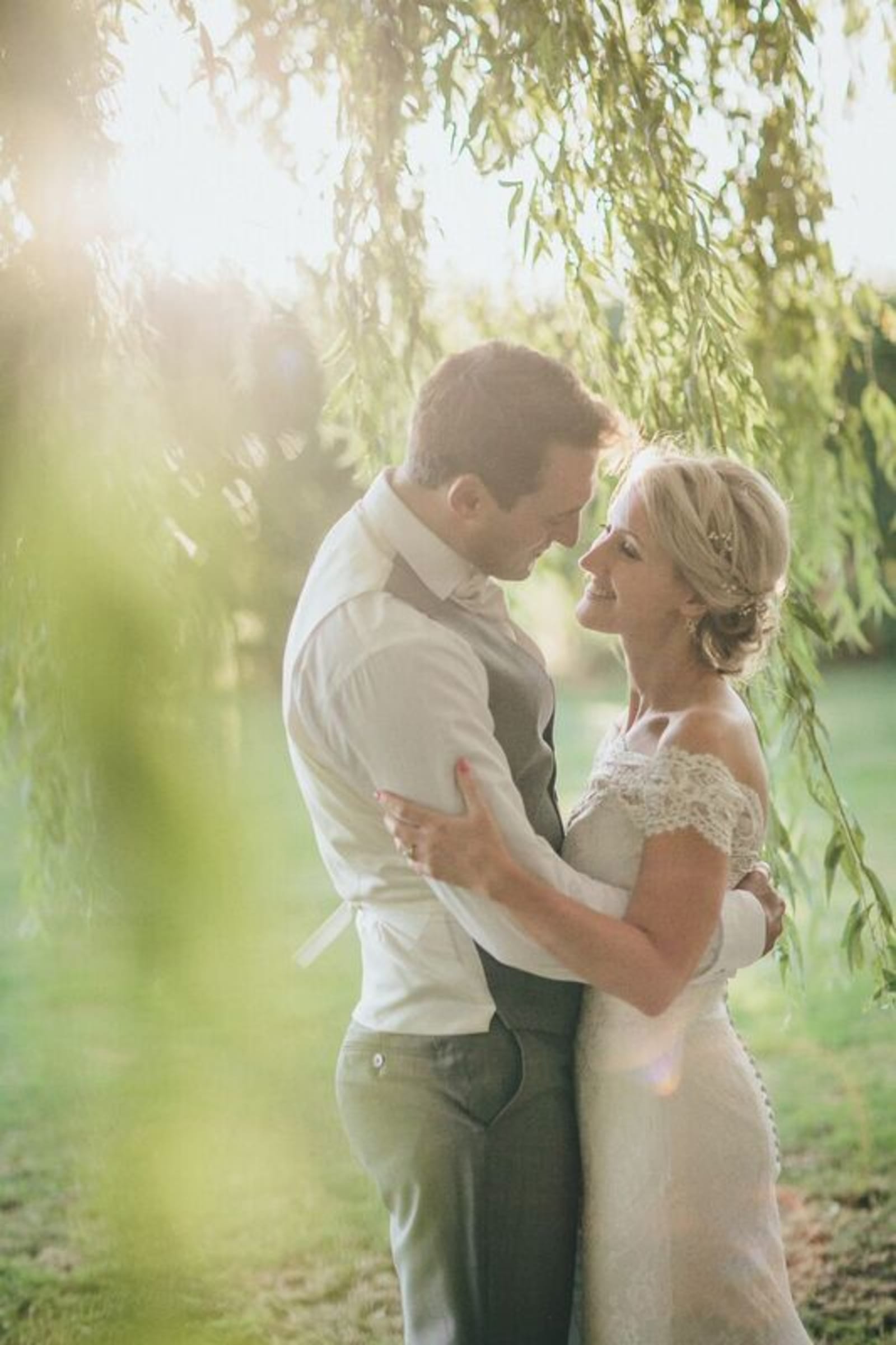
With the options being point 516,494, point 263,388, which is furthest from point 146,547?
point 516,494

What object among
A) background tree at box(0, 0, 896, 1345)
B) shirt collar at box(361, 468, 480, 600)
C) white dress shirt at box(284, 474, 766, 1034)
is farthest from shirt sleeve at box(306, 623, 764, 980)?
background tree at box(0, 0, 896, 1345)

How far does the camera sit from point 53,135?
7.35ft

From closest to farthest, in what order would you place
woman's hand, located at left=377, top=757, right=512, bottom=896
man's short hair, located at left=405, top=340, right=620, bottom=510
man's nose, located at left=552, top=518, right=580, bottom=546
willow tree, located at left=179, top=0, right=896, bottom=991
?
woman's hand, located at left=377, top=757, right=512, bottom=896 → man's short hair, located at left=405, top=340, right=620, bottom=510 → man's nose, located at left=552, top=518, right=580, bottom=546 → willow tree, located at left=179, top=0, right=896, bottom=991

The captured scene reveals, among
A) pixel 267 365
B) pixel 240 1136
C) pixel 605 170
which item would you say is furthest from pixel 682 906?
pixel 240 1136

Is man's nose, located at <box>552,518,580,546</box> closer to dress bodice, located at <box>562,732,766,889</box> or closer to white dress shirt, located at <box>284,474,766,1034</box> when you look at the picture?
white dress shirt, located at <box>284,474,766,1034</box>

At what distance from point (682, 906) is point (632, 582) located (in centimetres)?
39

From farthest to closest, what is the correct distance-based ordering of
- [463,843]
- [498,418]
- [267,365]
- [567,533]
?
[267,365], [567,533], [498,418], [463,843]

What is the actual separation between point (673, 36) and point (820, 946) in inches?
61.3

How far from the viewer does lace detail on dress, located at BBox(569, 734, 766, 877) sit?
6.14 feet

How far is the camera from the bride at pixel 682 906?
1.90 m

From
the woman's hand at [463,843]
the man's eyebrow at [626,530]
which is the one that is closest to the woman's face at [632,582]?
the man's eyebrow at [626,530]

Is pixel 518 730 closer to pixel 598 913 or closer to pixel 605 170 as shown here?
pixel 598 913

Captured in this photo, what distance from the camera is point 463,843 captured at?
169 cm

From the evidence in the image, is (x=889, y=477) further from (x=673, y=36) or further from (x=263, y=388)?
(x=263, y=388)
